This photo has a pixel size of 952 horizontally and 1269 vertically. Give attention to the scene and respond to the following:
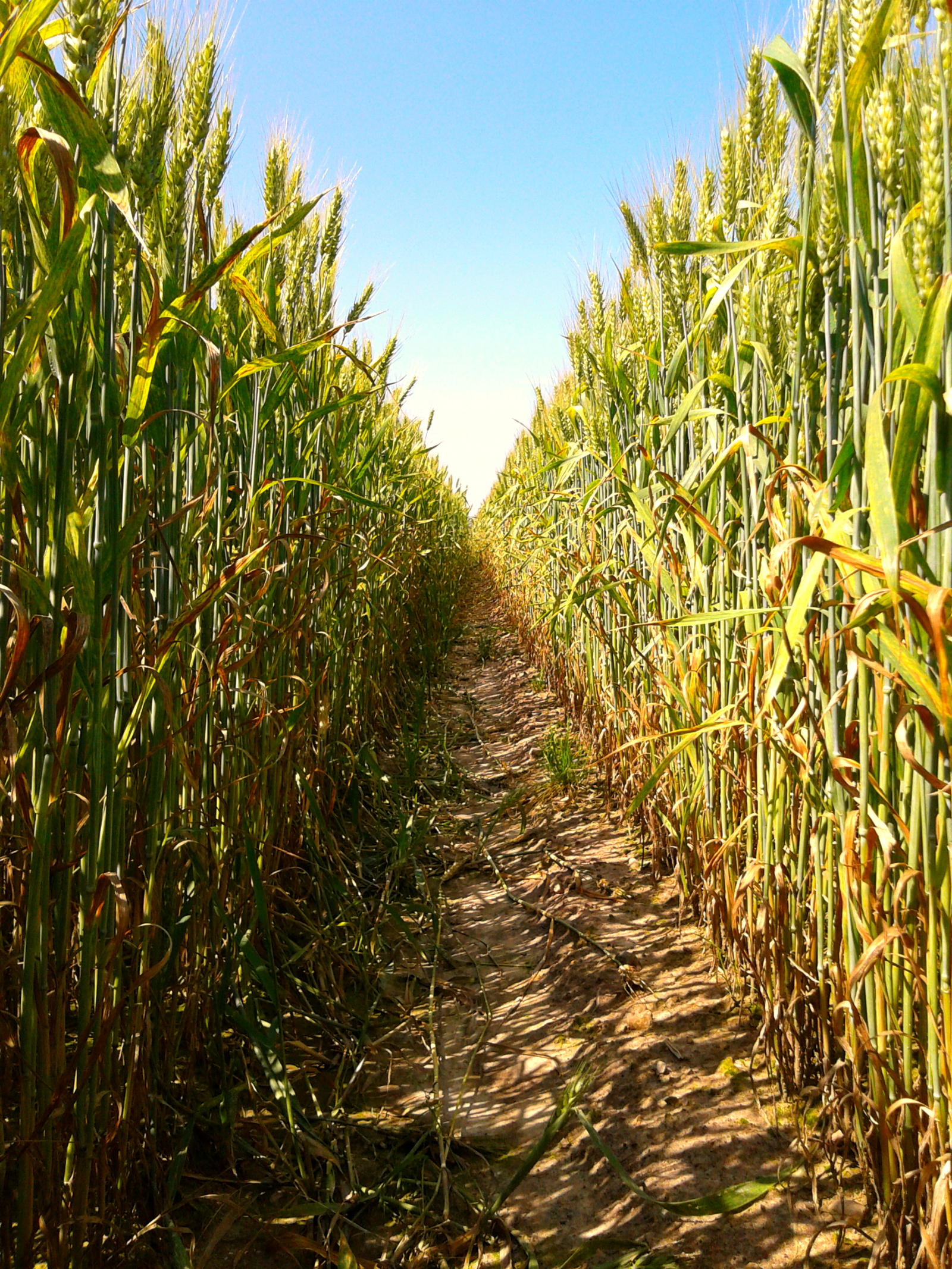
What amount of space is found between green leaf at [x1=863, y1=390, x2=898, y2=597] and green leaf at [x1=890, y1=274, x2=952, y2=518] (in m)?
0.03

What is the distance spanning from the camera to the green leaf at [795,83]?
2.81 feet

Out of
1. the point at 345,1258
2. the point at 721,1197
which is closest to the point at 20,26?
the point at 345,1258

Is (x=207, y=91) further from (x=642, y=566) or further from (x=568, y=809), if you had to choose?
(x=568, y=809)

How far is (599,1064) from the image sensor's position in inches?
53.7

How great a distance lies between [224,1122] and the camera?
1.09 meters

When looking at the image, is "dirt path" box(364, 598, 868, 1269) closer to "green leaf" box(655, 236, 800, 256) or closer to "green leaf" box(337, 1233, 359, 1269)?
"green leaf" box(337, 1233, 359, 1269)

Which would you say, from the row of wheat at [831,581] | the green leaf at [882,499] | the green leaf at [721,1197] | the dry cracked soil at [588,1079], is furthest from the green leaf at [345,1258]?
the green leaf at [882,499]

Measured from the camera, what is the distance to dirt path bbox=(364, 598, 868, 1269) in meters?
1.05

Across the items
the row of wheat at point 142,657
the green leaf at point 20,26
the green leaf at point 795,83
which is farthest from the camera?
the green leaf at point 795,83

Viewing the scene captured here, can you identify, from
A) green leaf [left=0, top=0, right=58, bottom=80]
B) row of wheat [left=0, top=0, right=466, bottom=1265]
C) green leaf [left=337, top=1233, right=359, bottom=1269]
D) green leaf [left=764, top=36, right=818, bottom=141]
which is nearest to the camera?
green leaf [left=0, top=0, right=58, bottom=80]

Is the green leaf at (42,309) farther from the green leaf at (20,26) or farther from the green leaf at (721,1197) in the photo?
Result: the green leaf at (721,1197)

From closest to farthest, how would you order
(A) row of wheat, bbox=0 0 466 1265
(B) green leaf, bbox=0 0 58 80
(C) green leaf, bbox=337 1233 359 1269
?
(B) green leaf, bbox=0 0 58 80 → (A) row of wheat, bbox=0 0 466 1265 → (C) green leaf, bbox=337 1233 359 1269

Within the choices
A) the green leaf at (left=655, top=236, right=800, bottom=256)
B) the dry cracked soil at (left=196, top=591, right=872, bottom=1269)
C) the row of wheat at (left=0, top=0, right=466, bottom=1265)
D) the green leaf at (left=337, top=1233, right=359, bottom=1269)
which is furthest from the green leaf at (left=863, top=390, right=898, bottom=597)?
the green leaf at (left=337, top=1233, right=359, bottom=1269)

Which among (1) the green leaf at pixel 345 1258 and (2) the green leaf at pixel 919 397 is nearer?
(2) the green leaf at pixel 919 397
